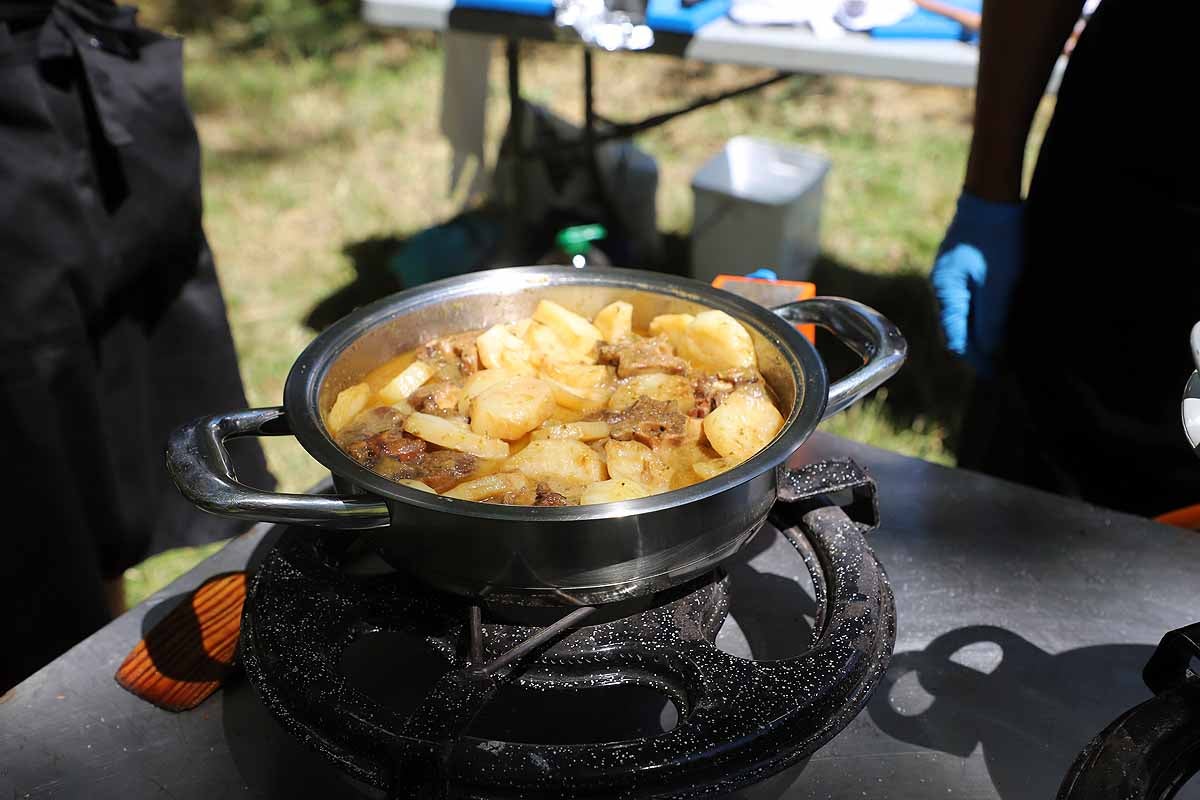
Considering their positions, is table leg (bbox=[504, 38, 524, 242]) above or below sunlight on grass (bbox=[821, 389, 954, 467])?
above

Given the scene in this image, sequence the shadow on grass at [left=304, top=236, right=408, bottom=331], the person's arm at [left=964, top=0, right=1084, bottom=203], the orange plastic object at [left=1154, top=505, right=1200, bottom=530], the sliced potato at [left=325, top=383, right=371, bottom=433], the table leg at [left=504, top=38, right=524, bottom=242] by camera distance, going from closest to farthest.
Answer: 1. the sliced potato at [left=325, top=383, right=371, bottom=433]
2. the orange plastic object at [left=1154, top=505, right=1200, bottom=530]
3. the person's arm at [left=964, top=0, right=1084, bottom=203]
4. the table leg at [left=504, top=38, right=524, bottom=242]
5. the shadow on grass at [left=304, top=236, right=408, bottom=331]

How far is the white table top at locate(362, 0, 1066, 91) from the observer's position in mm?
3482

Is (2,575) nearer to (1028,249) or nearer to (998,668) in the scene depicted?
(998,668)

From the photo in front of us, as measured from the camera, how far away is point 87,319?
241 centimetres

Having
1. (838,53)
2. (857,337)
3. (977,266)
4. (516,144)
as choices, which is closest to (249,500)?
(857,337)

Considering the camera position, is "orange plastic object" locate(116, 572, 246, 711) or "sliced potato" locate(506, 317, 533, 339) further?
"sliced potato" locate(506, 317, 533, 339)

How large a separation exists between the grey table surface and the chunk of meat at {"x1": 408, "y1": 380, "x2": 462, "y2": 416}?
46 centimetres

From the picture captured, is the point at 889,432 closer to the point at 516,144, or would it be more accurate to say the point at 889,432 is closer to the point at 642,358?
the point at 516,144

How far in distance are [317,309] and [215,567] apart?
3.44 meters

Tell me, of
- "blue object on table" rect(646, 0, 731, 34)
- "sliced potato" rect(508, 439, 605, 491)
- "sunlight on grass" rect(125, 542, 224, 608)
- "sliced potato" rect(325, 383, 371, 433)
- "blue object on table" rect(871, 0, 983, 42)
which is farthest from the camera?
"blue object on table" rect(646, 0, 731, 34)

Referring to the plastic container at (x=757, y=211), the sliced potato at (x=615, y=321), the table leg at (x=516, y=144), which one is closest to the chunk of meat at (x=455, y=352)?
the sliced potato at (x=615, y=321)

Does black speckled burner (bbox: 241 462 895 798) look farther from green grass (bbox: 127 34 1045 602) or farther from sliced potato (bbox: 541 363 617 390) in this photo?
green grass (bbox: 127 34 1045 602)

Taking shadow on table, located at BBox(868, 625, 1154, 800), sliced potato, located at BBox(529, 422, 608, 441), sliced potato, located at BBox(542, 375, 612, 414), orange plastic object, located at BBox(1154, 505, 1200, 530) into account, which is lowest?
orange plastic object, located at BBox(1154, 505, 1200, 530)

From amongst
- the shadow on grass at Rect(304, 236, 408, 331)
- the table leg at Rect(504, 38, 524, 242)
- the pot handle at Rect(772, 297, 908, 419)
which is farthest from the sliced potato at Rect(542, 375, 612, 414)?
the table leg at Rect(504, 38, 524, 242)
